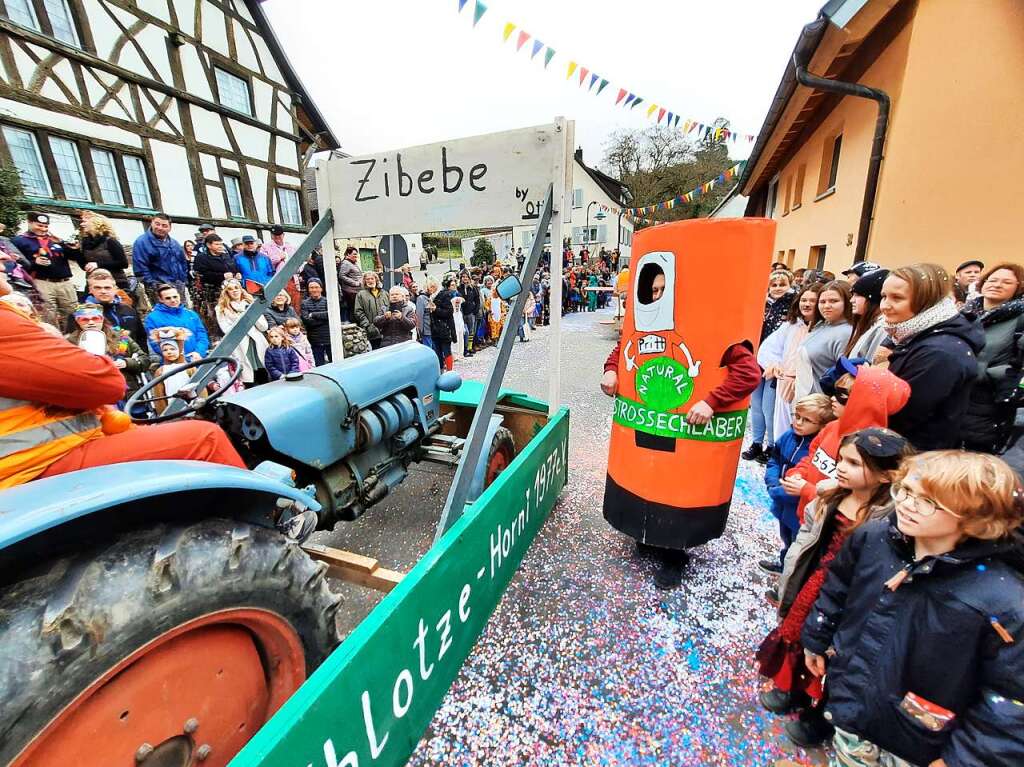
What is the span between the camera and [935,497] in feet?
3.27

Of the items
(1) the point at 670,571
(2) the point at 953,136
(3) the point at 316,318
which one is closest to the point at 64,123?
(3) the point at 316,318

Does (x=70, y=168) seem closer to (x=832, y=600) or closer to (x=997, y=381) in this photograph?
(x=832, y=600)

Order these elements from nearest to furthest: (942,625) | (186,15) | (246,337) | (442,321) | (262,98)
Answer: (942,625) → (246,337) → (442,321) → (186,15) → (262,98)

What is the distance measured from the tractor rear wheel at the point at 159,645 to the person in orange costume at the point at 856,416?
177 centimetres

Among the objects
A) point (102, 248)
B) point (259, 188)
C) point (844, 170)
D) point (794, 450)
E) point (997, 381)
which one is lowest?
point (794, 450)

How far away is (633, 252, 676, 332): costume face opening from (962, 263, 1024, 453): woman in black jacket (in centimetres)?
178

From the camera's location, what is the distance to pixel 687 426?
6.38ft

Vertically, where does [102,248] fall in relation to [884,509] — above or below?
above

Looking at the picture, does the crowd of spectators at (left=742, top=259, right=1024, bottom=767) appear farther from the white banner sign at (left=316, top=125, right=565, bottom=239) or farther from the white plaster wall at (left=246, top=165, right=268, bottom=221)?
the white plaster wall at (left=246, top=165, right=268, bottom=221)

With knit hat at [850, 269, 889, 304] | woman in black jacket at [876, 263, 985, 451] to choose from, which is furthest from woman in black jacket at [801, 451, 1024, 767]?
knit hat at [850, 269, 889, 304]

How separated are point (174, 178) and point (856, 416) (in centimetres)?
1286

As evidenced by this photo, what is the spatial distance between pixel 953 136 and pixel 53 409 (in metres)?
6.47

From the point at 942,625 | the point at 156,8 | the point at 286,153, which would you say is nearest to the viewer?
the point at 942,625

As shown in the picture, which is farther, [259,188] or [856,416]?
[259,188]
